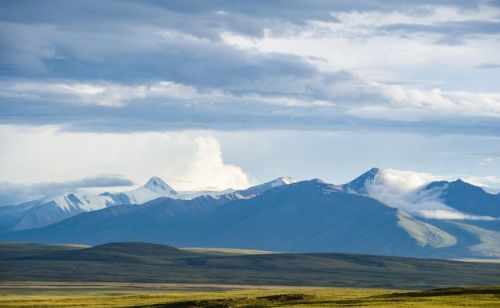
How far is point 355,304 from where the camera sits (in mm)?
103000

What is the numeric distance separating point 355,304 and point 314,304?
5.66 meters

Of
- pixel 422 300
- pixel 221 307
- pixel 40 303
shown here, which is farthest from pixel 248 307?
pixel 40 303

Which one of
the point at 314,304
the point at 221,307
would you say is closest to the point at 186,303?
the point at 221,307

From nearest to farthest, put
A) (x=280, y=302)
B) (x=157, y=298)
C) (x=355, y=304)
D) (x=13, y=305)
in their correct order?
(x=355, y=304) < (x=280, y=302) < (x=13, y=305) < (x=157, y=298)

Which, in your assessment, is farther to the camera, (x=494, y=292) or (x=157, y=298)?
(x=157, y=298)

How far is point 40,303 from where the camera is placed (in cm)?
13375

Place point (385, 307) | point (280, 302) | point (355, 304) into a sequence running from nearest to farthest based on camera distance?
point (385, 307), point (355, 304), point (280, 302)

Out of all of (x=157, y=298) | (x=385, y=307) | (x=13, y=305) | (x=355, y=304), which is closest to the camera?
(x=385, y=307)

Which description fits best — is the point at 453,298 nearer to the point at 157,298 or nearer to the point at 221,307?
the point at 221,307

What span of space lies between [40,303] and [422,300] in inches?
2208

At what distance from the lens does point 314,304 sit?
107 meters

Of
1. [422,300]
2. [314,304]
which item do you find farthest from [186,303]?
[422,300]

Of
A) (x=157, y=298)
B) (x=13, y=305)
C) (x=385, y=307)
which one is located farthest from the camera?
(x=157, y=298)

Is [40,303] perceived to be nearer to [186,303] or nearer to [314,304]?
[186,303]
